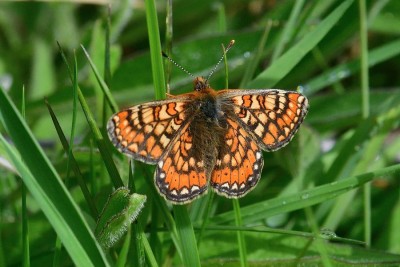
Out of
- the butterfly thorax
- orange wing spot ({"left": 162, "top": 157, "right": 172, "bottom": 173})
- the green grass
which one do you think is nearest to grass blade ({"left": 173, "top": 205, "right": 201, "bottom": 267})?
the green grass

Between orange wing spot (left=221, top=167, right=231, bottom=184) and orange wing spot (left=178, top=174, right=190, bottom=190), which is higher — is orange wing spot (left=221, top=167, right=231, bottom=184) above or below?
below

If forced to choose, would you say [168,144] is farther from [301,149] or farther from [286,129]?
[301,149]

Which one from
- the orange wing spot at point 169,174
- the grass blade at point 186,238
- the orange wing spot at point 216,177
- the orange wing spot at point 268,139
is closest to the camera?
the grass blade at point 186,238

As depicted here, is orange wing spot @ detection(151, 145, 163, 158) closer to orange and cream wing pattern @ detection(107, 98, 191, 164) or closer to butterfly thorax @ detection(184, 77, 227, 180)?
orange and cream wing pattern @ detection(107, 98, 191, 164)

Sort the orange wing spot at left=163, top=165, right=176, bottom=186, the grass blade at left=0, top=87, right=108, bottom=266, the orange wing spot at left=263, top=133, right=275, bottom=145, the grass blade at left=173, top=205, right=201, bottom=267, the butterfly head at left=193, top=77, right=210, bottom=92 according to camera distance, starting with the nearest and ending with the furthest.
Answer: the grass blade at left=0, top=87, right=108, bottom=266
the grass blade at left=173, top=205, right=201, bottom=267
the orange wing spot at left=163, top=165, right=176, bottom=186
the orange wing spot at left=263, top=133, right=275, bottom=145
the butterfly head at left=193, top=77, right=210, bottom=92

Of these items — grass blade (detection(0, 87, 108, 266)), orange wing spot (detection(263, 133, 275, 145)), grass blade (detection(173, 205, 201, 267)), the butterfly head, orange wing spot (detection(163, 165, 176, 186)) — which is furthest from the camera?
the butterfly head

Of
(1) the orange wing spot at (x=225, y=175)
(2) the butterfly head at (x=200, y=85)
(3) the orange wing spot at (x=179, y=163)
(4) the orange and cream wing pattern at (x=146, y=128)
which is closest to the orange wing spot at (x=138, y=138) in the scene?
(4) the orange and cream wing pattern at (x=146, y=128)

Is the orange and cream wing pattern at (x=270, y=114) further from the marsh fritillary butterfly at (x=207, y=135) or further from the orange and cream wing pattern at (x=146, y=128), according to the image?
the orange and cream wing pattern at (x=146, y=128)

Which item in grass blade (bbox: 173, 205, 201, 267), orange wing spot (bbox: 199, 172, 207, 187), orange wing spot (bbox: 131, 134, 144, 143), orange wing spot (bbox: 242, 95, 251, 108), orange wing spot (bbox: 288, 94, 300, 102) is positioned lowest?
grass blade (bbox: 173, 205, 201, 267)

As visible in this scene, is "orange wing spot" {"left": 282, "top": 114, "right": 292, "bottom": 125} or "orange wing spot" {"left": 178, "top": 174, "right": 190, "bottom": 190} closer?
"orange wing spot" {"left": 178, "top": 174, "right": 190, "bottom": 190}
